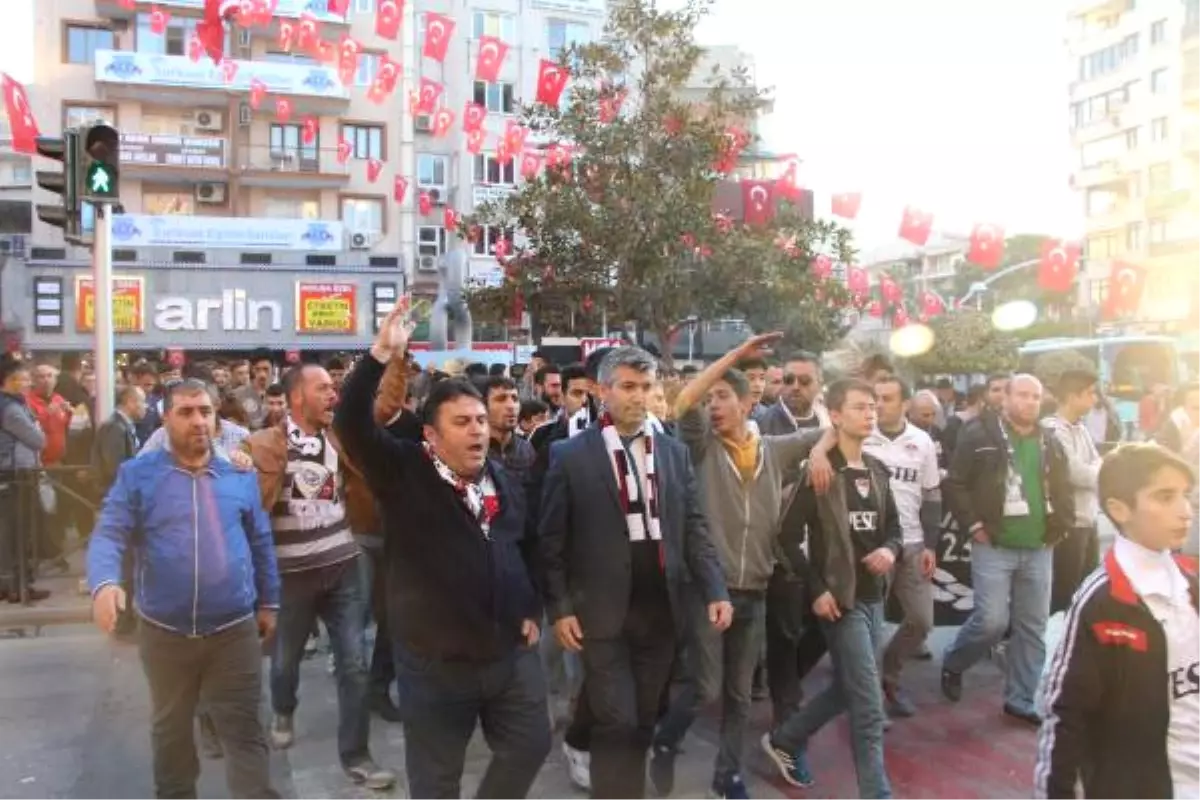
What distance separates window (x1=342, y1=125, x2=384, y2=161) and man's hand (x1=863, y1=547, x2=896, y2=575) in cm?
3619

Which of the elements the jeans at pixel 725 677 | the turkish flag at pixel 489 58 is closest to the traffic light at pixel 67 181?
the jeans at pixel 725 677

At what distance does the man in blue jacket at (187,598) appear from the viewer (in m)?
4.18

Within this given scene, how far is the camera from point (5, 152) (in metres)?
37.3

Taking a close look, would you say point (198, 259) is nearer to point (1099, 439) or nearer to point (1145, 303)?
point (1099, 439)

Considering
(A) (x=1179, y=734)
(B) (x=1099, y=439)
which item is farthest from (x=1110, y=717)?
(B) (x=1099, y=439)

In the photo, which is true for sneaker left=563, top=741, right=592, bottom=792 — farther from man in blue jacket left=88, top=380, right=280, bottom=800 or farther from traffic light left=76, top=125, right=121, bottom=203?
traffic light left=76, top=125, right=121, bottom=203

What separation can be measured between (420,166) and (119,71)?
1088 cm

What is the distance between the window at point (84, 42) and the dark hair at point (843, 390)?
36.9 meters

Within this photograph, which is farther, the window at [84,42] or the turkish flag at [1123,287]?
the window at [84,42]

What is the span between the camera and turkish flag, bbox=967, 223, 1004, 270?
2153cm

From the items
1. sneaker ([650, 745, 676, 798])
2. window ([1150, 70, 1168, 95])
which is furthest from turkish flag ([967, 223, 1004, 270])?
window ([1150, 70, 1168, 95])

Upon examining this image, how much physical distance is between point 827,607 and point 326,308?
→ 94.1 ft

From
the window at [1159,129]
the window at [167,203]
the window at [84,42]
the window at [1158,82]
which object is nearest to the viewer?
the window at [84,42]

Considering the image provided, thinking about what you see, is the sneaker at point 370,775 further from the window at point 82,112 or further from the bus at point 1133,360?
the window at point 82,112
